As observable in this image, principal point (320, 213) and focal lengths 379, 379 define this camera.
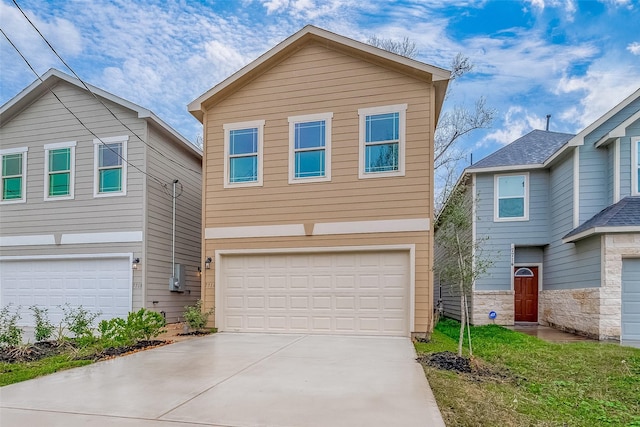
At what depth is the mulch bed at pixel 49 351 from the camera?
5.83m

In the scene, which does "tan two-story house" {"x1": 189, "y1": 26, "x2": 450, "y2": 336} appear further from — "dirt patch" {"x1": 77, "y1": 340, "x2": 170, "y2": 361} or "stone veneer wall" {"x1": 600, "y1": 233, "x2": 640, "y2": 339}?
"stone veneer wall" {"x1": 600, "y1": 233, "x2": 640, "y2": 339}

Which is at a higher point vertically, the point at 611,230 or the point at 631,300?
the point at 611,230

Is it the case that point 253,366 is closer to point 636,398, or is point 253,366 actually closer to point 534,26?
point 636,398

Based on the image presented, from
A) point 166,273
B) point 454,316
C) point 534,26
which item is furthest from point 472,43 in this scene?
point 166,273

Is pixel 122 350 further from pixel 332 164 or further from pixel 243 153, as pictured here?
pixel 332 164

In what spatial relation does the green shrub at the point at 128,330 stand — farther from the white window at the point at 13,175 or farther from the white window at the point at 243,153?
the white window at the point at 13,175

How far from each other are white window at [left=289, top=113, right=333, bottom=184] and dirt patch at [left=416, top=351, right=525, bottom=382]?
4.39 meters

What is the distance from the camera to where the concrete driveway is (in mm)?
3324

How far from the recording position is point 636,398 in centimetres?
436

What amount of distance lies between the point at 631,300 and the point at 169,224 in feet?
37.6

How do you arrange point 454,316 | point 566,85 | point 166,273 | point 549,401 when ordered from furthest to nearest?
point 566,85, point 454,316, point 166,273, point 549,401

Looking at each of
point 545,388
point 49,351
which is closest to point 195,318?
point 49,351

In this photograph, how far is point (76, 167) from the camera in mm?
10156

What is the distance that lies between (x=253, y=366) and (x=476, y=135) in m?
15.7
